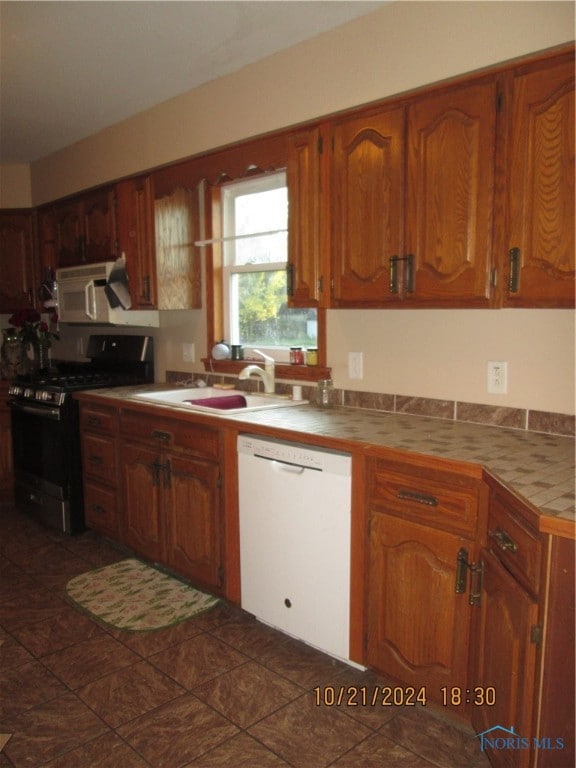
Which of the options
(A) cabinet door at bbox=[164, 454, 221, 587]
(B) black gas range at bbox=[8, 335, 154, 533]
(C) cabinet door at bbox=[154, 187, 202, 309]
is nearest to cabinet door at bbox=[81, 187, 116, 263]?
(C) cabinet door at bbox=[154, 187, 202, 309]

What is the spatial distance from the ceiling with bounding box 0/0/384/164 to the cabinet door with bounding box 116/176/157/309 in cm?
45

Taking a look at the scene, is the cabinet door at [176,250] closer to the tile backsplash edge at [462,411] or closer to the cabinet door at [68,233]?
the cabinet door at [68,233]

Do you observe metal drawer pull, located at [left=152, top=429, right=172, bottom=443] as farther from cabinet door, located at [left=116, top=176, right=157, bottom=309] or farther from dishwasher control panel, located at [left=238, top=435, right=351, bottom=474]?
cabinet door, located at [left=116, top=176, right=157, bottom=309]

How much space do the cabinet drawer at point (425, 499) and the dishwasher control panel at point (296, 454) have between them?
0.44 feet

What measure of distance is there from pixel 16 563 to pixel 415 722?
222 centimetres

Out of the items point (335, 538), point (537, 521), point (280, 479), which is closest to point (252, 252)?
point (280, 479)

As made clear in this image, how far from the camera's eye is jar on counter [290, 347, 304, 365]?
2.93 m

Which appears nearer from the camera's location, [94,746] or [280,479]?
[94,746]

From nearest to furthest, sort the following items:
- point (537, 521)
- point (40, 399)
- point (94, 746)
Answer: point (537, 521)
point (94, 746)
point (40, 399)

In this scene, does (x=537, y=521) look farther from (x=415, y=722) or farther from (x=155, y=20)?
(x=155, y=20)

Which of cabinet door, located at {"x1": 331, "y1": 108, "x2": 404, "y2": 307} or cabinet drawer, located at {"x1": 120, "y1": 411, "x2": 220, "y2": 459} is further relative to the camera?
cabinet drawer, located at {"x1": 120, "y1": 411, "x2": 220, "y2": 459}

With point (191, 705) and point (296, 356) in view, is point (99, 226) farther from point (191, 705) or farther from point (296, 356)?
point (191, 705)

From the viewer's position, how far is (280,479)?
2236mm

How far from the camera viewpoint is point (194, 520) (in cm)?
265
